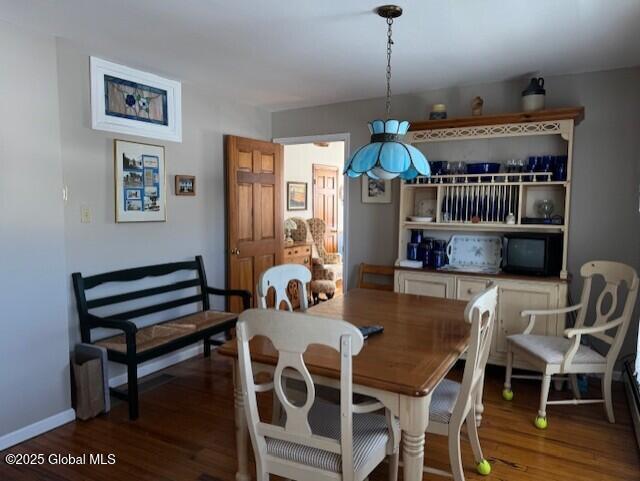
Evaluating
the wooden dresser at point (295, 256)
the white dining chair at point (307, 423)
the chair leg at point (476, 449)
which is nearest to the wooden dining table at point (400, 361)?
the white dining chair at point (307, 423)

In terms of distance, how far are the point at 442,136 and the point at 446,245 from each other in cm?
96

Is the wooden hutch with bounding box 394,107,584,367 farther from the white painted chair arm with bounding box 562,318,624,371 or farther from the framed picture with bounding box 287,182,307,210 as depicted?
the framed picture with bounding box 287,182,307,210

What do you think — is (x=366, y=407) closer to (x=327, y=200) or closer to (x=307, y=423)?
(x=307, y=423)

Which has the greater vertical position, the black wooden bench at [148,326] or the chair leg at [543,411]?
the black wooden bench at [148,326]

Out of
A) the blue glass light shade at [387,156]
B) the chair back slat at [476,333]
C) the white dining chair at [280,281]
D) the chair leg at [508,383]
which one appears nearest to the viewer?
the chair back slat at [476,333]

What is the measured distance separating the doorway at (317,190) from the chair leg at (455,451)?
13.7 feet

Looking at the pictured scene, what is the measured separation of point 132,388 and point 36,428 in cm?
57

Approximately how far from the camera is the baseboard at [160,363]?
3.46 metres

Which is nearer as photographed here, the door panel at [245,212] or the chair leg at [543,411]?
the chair leg at [543,411]

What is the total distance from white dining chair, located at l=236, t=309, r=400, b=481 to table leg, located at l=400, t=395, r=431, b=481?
0.10 meters

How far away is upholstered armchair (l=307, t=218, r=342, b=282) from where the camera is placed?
6.23m

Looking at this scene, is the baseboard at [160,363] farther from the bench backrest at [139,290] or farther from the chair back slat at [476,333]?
the chair back slat at [476,333]

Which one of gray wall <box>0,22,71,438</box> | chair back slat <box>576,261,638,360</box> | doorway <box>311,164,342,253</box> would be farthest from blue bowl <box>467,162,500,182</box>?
doorway <box>311,164,342,253</box>

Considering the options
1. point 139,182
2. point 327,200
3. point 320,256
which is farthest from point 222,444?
point 327,200
